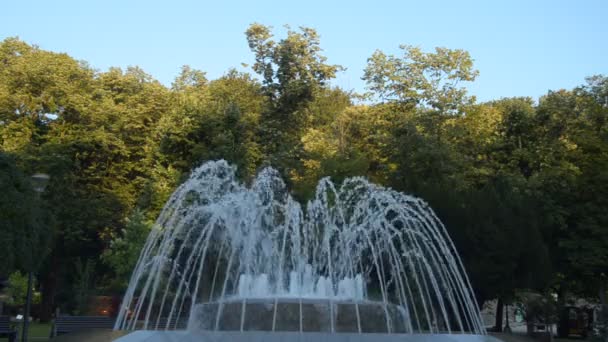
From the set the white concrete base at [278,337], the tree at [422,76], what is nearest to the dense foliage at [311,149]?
the tree at [422,76]

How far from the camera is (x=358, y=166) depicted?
3972cm

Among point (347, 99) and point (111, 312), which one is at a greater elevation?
point (347, 99)

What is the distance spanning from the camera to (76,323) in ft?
84.2

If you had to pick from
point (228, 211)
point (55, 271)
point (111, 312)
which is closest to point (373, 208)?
point (228, 211)

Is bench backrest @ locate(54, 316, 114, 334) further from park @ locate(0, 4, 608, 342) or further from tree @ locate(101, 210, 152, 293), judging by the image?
tree @ locate(101, 210, 152, 293)

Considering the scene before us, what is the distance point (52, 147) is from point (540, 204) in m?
26.2

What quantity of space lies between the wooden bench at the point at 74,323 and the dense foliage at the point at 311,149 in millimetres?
11646

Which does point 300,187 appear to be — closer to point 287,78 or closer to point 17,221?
point 287,78

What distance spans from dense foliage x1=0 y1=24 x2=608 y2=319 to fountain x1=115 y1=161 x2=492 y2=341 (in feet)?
8.73

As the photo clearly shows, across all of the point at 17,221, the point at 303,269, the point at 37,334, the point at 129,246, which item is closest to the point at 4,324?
the point at 17,221

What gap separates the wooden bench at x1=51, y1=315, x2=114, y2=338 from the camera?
25.1m

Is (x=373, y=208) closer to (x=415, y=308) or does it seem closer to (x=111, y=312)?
(x=415, y=308)

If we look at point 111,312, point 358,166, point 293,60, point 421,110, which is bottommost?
point 111,312

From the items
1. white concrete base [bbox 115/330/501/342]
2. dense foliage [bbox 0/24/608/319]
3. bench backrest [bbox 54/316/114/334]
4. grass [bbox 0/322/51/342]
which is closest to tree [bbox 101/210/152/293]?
dense foliage [bbox 0/24/608/319]
